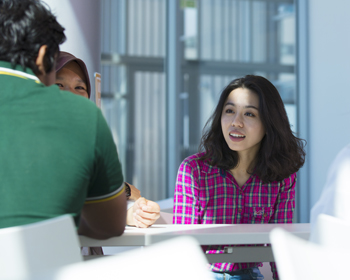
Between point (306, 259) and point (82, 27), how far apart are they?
77.0 inches

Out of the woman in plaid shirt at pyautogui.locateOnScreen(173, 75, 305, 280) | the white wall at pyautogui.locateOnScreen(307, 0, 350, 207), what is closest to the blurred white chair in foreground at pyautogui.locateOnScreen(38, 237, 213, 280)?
the woman in plaid shirt at pyautogui.locateOnScreen(173, 75, 305, 280)

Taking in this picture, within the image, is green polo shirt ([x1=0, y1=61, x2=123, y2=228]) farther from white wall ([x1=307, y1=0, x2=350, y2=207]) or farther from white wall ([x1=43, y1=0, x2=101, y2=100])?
white wall ([x1=307, y1=0, x2=350, y2=207])

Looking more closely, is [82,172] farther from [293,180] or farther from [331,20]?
[331,20]

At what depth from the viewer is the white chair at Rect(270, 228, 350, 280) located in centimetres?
87

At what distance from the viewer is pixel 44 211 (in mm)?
1023

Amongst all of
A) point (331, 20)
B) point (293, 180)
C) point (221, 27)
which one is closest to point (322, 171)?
point (331, 20)

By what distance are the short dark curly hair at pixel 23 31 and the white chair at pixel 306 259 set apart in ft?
2.62

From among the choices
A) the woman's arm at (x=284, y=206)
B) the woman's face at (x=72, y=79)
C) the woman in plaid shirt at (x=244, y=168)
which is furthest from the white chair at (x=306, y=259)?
the woman's face at (x=72, y=79)

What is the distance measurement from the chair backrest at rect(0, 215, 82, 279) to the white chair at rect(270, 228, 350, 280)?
1.46 ft

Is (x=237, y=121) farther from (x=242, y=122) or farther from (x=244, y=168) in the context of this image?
(x=244, y=168)

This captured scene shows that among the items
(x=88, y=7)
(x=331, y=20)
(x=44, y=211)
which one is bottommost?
(x=44, y=211)

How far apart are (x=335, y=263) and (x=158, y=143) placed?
4.30 meters

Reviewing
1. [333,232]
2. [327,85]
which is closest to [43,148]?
[333,232]

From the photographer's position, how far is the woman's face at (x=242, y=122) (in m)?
2.19
